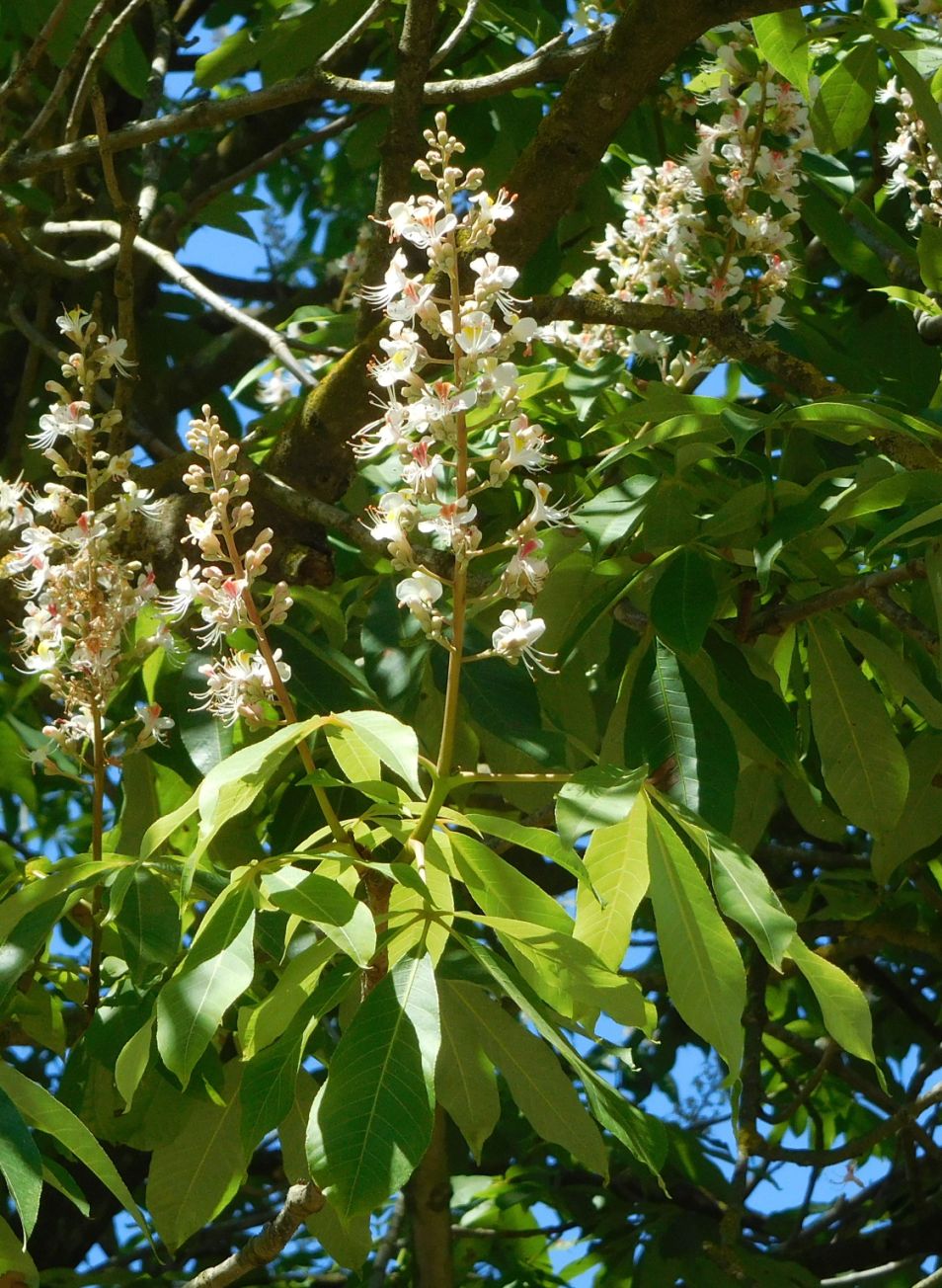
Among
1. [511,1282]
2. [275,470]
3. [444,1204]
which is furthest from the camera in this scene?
[511,1282]

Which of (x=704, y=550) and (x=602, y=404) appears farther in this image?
(x=602, y=404)

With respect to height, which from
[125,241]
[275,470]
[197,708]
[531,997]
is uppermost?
[125,241]

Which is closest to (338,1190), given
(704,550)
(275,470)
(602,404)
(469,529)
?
(469,529)

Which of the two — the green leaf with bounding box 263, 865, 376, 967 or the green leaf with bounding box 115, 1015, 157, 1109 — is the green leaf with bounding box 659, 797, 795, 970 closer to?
the green leaf with bounding box 263, 865, 376, 967

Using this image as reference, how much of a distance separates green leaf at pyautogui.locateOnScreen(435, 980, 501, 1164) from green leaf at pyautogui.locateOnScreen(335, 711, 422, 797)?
377 millimetres

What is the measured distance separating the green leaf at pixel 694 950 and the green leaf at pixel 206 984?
1.06ft

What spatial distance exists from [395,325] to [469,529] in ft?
0.58

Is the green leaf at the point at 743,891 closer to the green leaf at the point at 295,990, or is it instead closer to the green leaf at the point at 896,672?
the green leaf at the point at 295,990

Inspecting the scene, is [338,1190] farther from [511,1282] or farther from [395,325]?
[511,1282]

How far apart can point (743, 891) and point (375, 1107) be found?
1.22 feet

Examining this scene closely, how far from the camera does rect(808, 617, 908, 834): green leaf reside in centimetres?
161

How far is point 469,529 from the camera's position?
1.23 m

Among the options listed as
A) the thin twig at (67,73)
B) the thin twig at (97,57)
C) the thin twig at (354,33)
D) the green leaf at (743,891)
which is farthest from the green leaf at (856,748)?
the thin twig at (67,73)

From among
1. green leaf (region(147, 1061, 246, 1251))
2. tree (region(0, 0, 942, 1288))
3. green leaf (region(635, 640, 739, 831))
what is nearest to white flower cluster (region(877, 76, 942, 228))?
tree (region(0, 0, 942, 1288))
